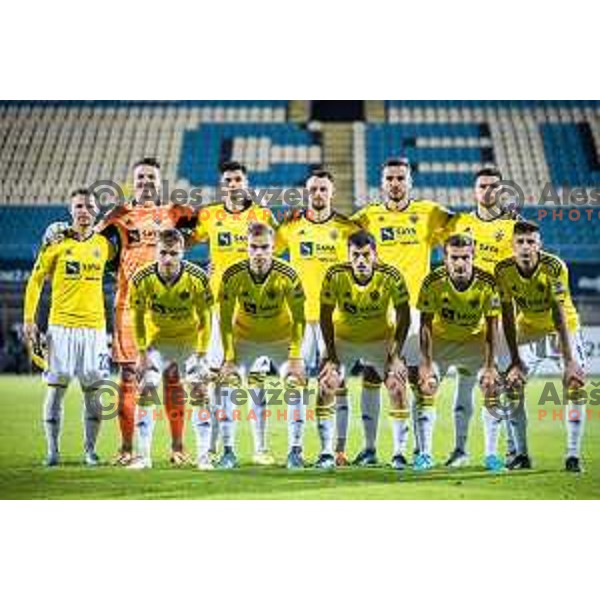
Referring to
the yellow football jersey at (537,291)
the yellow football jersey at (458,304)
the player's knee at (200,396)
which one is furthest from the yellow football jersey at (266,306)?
the yellow football jersey at (537,291)

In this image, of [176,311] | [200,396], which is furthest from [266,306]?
[200,396]

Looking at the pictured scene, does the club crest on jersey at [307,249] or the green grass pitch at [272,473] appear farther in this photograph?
the club crest on jersey at [307,249]

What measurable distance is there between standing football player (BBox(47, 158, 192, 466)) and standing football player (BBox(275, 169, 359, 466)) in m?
0.57

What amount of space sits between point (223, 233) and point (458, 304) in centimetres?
126

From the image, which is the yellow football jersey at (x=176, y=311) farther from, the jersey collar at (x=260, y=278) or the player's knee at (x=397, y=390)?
the player's knee at (x=397, y=390)

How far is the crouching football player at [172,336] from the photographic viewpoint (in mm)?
5648

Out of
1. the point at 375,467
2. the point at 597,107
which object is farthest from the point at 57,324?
the point at 597,107

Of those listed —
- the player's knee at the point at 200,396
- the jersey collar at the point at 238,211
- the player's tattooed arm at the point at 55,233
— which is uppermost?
the jersey collar at the point at 238,211

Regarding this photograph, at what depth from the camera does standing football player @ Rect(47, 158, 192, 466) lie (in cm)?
568

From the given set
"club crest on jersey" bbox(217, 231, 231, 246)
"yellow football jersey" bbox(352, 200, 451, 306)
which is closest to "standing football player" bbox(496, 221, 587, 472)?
"yellow football jersey" bbox(352, 200, 451, 306)

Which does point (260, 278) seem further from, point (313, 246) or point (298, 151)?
point (298, 151)

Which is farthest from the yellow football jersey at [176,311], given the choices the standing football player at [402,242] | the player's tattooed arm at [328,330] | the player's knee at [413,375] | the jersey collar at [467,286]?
the jersey collar at [467,286]

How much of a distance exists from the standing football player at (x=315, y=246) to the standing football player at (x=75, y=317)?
967 mm

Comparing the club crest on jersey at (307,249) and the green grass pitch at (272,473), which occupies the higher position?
the club crest on jersey at (307,249)
